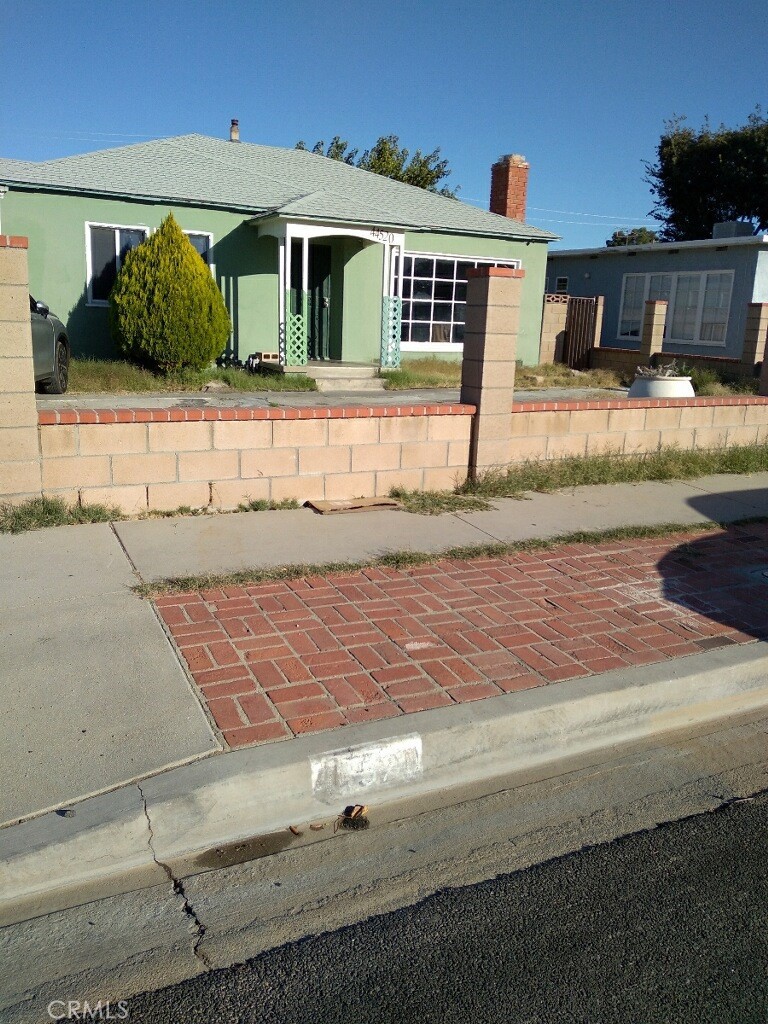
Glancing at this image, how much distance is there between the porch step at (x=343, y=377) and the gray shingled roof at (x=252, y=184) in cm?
267

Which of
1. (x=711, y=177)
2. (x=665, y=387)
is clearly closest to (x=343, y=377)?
(x=665, y=387)

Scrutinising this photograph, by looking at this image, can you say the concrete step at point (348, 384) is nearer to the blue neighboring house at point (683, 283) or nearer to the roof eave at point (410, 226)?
the roof eave at point (410, 226)

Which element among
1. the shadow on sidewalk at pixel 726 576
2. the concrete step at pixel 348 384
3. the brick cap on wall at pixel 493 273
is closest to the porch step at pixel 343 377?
the concrete step at pixel 348 384

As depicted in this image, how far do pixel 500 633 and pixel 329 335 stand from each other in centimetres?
1393

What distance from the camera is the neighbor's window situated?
15.4 m

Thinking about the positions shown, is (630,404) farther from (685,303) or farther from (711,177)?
(711,177)

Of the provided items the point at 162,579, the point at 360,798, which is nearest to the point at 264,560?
the point at 162,579

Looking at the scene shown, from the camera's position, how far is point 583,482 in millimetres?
8984

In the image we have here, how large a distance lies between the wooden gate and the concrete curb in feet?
58.3

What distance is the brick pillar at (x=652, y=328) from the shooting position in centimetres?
2047

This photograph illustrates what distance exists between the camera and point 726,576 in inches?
253

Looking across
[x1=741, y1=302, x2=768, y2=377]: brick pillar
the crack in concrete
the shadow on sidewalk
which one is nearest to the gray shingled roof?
[x1=741, y1=302, x2=768, y2=377]: brick pillar

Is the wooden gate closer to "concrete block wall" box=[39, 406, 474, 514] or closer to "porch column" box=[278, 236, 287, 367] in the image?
"porch column" box=[278, 236, 287, 367]

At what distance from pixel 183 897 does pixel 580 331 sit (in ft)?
67.0
